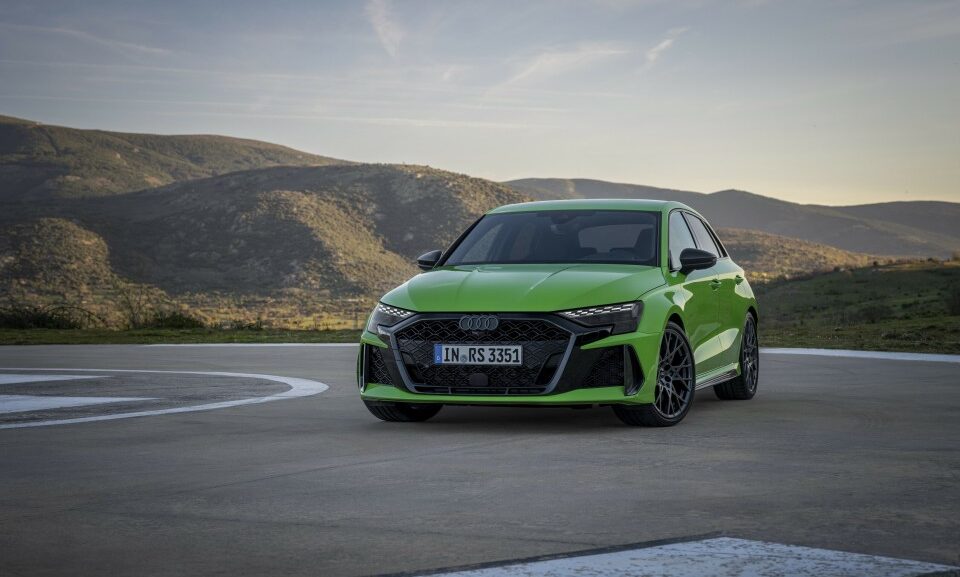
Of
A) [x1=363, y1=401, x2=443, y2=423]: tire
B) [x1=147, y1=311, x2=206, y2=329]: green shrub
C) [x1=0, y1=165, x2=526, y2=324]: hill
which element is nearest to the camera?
[x1=363, y1=401, x2=443, y2=423]: tire

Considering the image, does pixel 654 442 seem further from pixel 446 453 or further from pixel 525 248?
pixel 525 248

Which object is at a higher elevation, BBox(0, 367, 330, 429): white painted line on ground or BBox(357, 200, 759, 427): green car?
BBox(357, 200, 759, 427): green car

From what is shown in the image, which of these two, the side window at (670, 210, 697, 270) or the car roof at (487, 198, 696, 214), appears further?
the car roof at (487, 198, 696, 214)

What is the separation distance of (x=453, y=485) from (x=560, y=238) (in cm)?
447

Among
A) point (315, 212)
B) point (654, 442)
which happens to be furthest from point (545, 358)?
point (315, 212)

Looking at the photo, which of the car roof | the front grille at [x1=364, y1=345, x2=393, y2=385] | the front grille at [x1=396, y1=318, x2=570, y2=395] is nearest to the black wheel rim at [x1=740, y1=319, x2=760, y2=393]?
the car roof

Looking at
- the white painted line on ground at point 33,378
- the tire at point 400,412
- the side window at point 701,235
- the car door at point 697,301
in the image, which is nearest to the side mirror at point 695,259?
the car door at point 697,301

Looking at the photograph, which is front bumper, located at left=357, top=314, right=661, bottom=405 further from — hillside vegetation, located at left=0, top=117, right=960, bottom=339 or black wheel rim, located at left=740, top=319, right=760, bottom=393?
hillside vegetation, located at left=0, top=117, right=960, bottom=339

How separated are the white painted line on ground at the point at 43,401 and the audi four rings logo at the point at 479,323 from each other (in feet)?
14.8

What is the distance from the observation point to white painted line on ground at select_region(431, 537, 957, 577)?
5.23m

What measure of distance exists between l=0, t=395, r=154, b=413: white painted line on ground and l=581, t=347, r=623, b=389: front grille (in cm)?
524

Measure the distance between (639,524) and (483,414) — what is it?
5.34 meters

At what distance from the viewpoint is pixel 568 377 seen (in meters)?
9.78

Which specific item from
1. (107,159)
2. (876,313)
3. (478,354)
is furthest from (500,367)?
(107,159)
